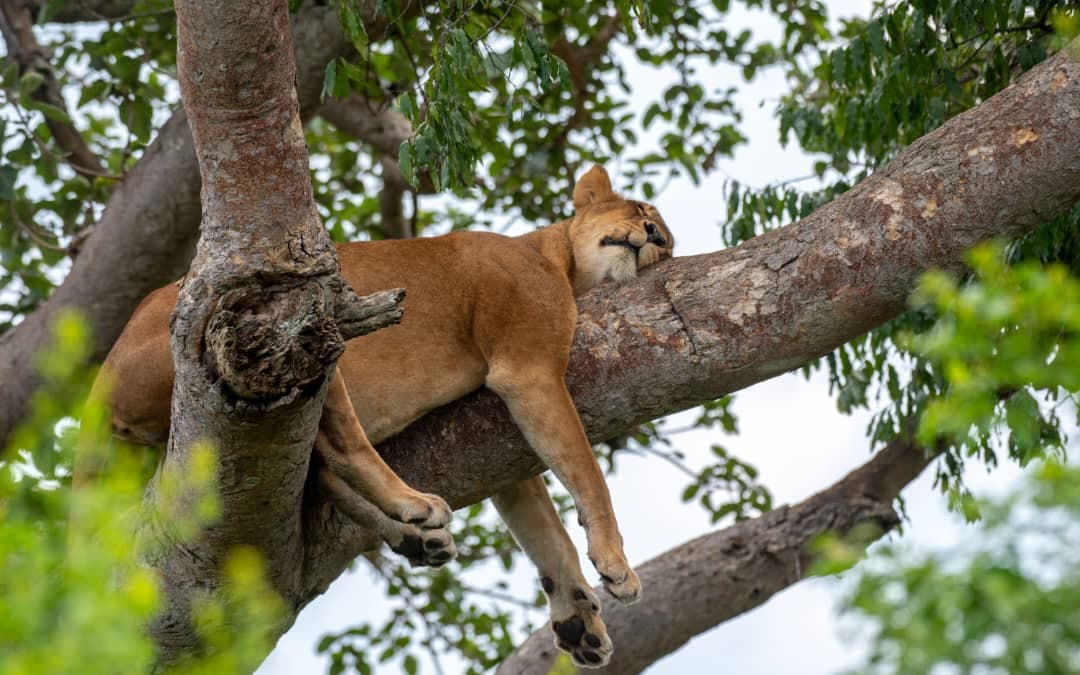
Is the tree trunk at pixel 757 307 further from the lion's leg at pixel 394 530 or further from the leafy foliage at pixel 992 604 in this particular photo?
the leafy foliage at pixel 992 604

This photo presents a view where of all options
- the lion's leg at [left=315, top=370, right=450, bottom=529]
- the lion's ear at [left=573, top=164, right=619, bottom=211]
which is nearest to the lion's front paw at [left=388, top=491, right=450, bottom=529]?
the lion's leg at [left=315, top=370, right=450, bottom=529]

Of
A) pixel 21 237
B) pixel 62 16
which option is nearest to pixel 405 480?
pixel 21 237

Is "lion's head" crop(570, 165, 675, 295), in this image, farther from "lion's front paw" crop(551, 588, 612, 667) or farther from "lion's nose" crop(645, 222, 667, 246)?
"lion's front paw" crop(551, 588, 612, 667)

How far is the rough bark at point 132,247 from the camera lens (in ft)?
Answer: 18.0

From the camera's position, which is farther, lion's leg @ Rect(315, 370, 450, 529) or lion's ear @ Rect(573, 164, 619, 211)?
lion's ear @ Rect(573, 164, 619, 211)

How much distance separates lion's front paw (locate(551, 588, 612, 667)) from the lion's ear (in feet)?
5.09

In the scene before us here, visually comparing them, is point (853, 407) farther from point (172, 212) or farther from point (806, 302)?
point (172, 212)

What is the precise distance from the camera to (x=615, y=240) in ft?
14.8

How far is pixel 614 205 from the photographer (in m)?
4.86

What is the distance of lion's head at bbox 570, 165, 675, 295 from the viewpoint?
4438 mm

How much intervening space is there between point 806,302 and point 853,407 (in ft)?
7.95

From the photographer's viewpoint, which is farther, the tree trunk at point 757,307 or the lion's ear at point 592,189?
the lion's ear at point 592,189

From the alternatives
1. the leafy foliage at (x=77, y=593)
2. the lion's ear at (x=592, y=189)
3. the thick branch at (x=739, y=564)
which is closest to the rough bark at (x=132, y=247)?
the lion's ear at (x=592, y=189)

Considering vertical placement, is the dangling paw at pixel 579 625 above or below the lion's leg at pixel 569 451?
below
